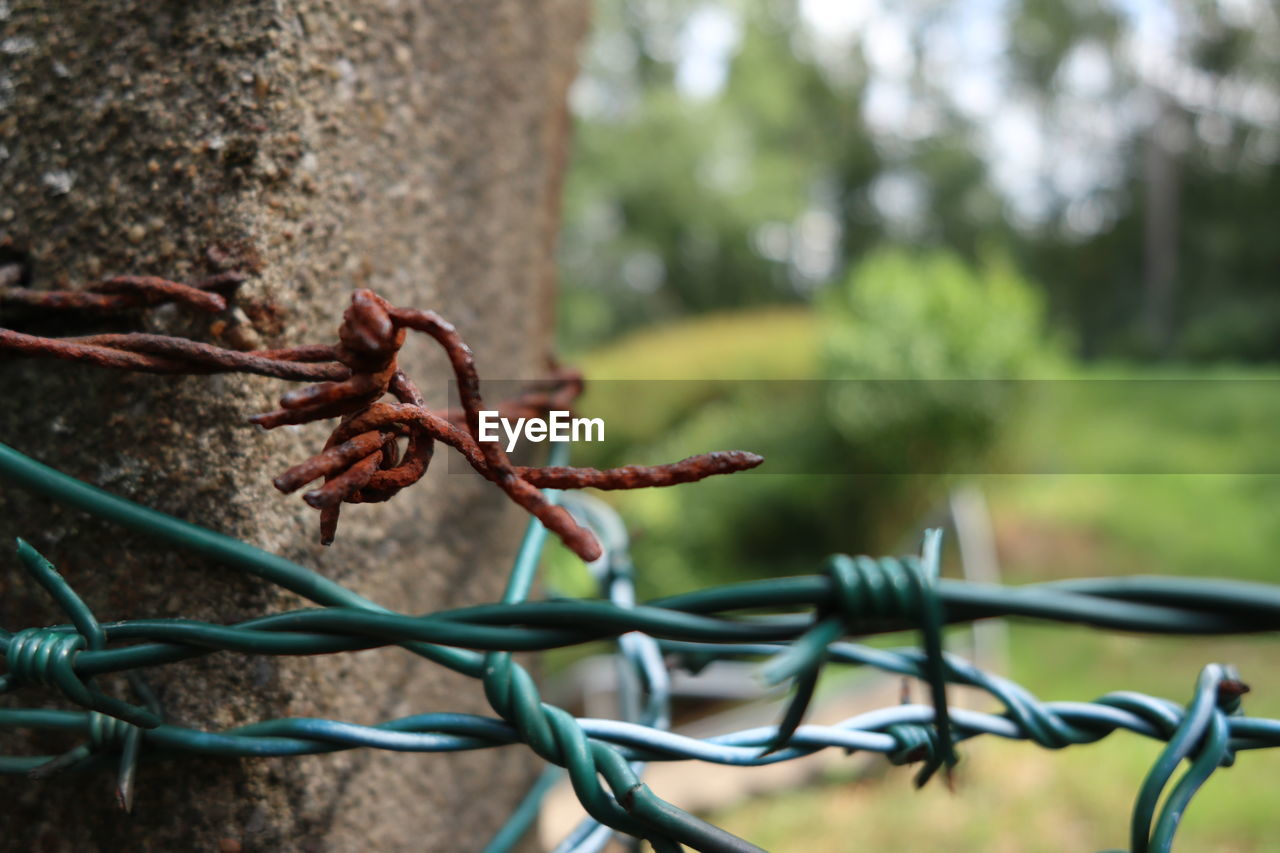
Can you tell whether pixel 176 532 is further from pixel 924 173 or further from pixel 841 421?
pixel 924 173

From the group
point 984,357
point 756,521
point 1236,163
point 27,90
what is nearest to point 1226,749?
point 27,90

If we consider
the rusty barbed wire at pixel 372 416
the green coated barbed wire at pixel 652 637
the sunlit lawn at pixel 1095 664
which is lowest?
the sunlit lawn at pixel 1095 664

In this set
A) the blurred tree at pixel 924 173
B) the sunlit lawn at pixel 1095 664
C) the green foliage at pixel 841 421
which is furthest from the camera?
the blurred tree at pixel 924 173

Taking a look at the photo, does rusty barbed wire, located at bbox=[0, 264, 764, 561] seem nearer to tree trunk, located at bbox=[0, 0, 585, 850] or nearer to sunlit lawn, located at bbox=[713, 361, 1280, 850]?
tree trunk, located at bbox=[0, 0, 585, 850]

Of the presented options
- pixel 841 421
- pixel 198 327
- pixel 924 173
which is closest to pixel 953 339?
pixel 841 421

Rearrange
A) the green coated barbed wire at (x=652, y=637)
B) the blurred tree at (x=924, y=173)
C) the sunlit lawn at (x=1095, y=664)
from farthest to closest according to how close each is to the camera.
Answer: the blurred tree at (x=924, y=173) < the sunlit lawn at (x=1095, y=664) < the green coated barbed wire at (x=652, y=637)

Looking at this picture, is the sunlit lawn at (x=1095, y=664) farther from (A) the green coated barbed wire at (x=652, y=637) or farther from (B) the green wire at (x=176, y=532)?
(B) the green wire at (x=176, y=532)

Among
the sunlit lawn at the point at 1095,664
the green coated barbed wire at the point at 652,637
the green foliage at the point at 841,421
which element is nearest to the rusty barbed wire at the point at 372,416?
the green coated barbed wire at the point at 652,637

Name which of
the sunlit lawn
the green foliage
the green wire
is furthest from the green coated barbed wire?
the green foliage
